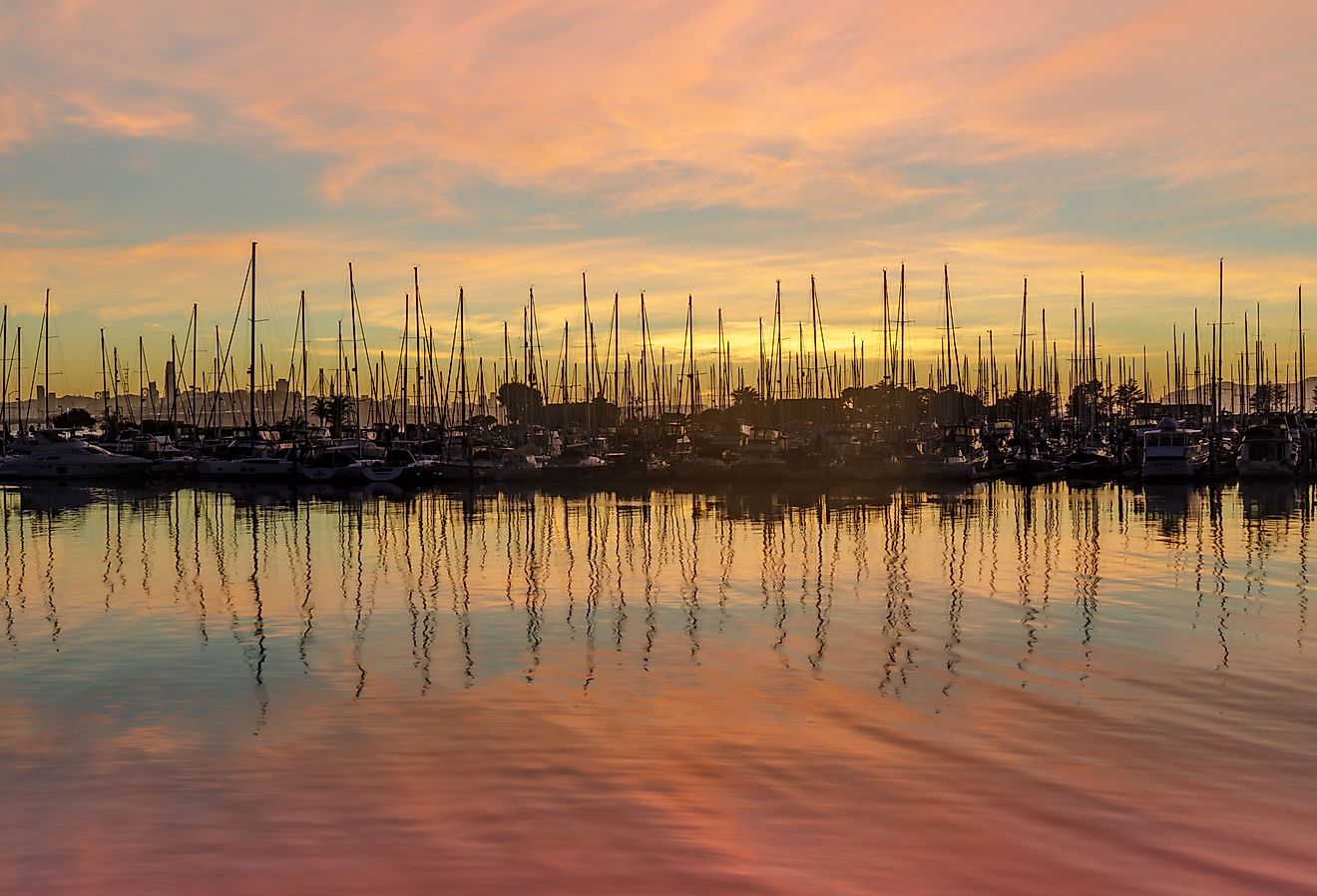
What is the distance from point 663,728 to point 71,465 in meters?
93.6

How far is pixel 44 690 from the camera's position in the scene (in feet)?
66.0

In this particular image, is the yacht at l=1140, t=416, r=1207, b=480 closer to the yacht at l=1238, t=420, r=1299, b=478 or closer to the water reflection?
the yacht at l=1238, t=420, r=1299, b=478

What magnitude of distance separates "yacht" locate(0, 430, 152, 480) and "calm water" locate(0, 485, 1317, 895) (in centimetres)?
6453

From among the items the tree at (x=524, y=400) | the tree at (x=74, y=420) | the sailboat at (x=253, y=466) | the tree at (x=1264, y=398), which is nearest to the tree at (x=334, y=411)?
the tree at (x=524, y=400)

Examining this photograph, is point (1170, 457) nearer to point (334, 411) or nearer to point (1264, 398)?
point (1264, 398)

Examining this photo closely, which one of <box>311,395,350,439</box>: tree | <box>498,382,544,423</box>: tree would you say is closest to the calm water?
<box>498,382,544,423</box>: tree

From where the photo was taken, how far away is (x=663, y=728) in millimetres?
17281

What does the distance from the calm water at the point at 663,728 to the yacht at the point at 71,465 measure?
6453 cm

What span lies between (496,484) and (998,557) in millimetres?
Answer: 53026

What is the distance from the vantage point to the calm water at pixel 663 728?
12164 millimetres

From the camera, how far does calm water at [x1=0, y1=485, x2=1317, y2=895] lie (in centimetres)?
1216

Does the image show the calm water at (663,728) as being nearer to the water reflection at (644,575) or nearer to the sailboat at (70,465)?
the water reflection at (644,575)

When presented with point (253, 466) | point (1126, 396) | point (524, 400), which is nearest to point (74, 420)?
point (524, 400)

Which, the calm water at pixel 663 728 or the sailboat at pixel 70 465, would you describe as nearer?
the calm water at pixel 663 728
